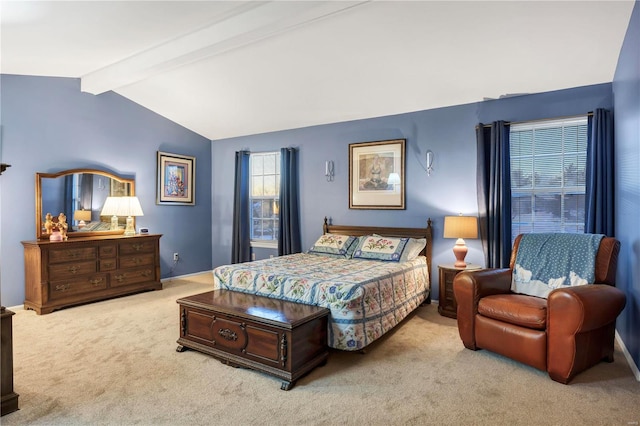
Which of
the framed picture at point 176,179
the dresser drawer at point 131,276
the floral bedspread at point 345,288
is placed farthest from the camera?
the framed picture at point 176,179

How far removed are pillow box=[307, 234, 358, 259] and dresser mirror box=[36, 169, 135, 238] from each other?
286 centimetres

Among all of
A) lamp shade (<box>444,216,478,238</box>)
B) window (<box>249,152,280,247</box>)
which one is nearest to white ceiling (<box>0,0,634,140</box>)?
window (<box>249,152,280,247</box>)

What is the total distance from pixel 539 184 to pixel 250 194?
4.27 m

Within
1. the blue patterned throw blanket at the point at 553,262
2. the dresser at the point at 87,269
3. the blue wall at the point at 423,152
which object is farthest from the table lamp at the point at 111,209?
the blue patterned throw blanket at the point at 553,262

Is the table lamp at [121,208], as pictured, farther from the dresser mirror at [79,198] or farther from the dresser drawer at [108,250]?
the dresser drawer at [108,250]

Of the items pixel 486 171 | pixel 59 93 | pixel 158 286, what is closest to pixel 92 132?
pixel 59 93

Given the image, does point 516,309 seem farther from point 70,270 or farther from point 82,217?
point 82,217

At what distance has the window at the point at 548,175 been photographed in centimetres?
387

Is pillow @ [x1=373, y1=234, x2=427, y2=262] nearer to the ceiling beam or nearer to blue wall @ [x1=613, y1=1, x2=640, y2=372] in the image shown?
blue wall @ [x1=613, y1=1, x2=640, y2=372]

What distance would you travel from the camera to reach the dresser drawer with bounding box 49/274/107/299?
14.0 feet

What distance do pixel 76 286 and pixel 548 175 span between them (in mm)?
5524

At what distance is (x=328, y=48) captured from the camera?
3740 millimetres

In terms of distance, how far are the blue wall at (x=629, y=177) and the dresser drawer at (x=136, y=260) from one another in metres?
5.29

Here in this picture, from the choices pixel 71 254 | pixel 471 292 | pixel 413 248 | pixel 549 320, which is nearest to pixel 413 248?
pixel 413 248
